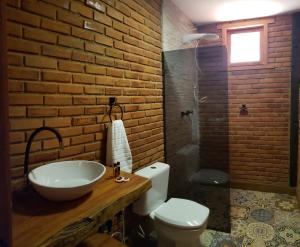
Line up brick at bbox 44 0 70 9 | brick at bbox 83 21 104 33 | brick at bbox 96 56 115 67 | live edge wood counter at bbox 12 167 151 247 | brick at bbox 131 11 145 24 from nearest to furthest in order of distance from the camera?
live edge wood counter at bbox 12 167 151 247
brick at bbox 44 0 70 9
brick at bbox 83 21 104 33
brick at bbox 96 56 115 67
brick at bbox 131 11 145 24

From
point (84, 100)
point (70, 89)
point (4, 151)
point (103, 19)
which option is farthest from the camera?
point (103, 19)

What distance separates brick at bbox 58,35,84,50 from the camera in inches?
56.1

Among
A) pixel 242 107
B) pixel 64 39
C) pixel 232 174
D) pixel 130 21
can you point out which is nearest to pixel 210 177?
pixel 232 174

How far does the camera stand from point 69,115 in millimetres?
1503

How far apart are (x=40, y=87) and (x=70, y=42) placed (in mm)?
361

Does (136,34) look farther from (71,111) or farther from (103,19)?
(71,111)

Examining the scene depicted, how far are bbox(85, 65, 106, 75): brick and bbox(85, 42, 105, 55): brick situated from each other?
0.35 feet

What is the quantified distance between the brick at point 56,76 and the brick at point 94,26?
1.21 ft

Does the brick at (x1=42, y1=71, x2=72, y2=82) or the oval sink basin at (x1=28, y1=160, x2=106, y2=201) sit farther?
the brick at (x1=42, y1=71, x2=72, y2=82)

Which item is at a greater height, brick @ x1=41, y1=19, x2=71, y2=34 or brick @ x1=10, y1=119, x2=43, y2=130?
brick @ x1=41, y1=19, x2=71, y2=34

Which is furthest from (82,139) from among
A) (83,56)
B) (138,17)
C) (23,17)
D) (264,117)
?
(264,117)

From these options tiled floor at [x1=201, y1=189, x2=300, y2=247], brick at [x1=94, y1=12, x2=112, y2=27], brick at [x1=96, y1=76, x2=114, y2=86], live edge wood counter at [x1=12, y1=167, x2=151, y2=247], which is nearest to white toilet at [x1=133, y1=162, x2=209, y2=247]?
tiled floor at [x1=201, y1=189, x2=300, y2=247]

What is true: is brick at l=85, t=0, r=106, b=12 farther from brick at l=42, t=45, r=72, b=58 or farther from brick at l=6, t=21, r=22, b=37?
brick at l=6, t=21, r=22, b=37

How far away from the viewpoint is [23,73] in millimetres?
1228
